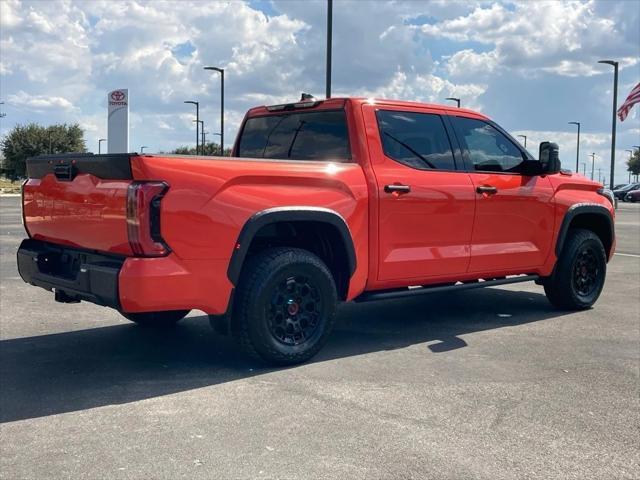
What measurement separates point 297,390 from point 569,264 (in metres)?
3.79

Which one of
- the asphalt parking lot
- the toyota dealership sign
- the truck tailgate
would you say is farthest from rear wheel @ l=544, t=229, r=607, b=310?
the toyota dealership sign

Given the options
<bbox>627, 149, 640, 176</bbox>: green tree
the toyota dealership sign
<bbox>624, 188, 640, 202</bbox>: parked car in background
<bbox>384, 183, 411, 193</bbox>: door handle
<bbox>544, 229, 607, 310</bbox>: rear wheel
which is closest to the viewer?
A: <bbox>384, 183, 411, 193</bbox>: door handle

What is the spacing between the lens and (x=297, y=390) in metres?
4.45

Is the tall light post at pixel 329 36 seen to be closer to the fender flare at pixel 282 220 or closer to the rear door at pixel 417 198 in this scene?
the rear door at pixel 417 198

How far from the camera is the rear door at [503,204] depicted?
20.2 ft

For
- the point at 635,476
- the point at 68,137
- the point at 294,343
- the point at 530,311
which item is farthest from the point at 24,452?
the point at 68,137

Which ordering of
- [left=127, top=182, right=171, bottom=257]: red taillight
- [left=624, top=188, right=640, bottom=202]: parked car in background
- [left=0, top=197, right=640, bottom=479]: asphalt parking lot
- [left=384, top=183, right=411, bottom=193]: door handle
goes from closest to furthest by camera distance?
1. [left=0, top=197, right=640, bottom=479]: asphalt parking lot
2. [left=127, top=182, right=171, bottom=257]: red taillight
3. [left=384, top=183, right=411, bottom=193]: door handle
4. [left=624, top=188, right=640, bottom=202]: parked car in background

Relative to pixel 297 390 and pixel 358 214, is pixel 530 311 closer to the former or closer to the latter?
pixel 358 214

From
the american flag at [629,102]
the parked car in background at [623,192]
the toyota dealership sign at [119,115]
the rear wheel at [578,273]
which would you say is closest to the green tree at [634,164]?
the parked car in background at [623,192]

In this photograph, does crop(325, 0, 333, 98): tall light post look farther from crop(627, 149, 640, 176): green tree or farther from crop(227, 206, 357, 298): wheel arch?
crop(627, 149, 640, 176): green tree

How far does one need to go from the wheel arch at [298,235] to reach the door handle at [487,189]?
1.50 m

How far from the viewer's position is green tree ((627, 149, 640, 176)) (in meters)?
81.7

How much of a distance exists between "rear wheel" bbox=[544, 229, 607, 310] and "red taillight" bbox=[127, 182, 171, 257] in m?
4.45

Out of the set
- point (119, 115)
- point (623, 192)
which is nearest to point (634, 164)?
point (623, 192)
